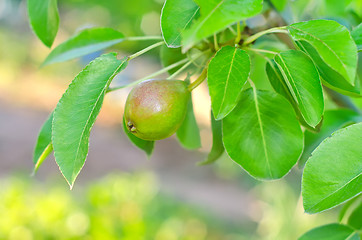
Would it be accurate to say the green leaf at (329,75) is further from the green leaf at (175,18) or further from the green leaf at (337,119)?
the green leaf at (337,119)

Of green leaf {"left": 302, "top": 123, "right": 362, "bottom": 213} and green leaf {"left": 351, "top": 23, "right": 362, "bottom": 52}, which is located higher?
green leaf {"left": 351, "top": 23, "right": 362, "bottom": 52}

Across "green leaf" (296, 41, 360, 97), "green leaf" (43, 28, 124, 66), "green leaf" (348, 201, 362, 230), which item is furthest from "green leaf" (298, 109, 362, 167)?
"green leaf" (43, 28, 124, 66)

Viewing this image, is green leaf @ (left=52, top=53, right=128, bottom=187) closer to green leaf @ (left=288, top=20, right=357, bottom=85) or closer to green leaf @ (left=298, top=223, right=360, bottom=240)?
green leaf @ (left=288, top=20, right=357, bottom=85)

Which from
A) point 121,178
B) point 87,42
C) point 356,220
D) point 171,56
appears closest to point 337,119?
point 356,220

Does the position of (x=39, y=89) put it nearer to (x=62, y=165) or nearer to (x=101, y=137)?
(x=101, y=137)

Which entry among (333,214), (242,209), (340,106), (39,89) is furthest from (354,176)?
(39,89)

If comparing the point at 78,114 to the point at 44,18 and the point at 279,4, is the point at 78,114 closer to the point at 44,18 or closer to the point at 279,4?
the point at 44,18
